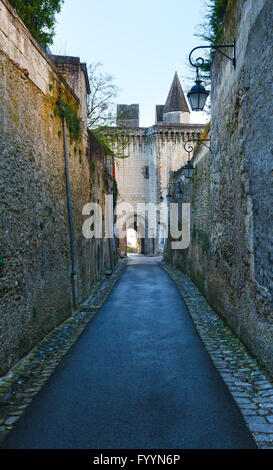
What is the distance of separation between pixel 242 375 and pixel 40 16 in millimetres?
10844

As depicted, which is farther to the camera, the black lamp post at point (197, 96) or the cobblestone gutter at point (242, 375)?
the black lamp post at point (197, 96)

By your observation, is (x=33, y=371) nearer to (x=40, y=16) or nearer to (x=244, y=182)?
(x=244, y=182)

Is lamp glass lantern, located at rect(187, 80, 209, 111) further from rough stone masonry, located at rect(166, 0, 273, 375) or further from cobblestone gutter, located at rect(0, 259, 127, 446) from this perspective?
cobblestone gutter, located at rect(0, 259, 127, 446)

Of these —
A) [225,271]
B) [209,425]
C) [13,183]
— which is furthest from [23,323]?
[225,271]

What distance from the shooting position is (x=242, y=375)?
5008mm

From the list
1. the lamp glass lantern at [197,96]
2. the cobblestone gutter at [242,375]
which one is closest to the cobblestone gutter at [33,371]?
the cobblestone gutter at [242,375]

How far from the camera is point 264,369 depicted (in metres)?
5.02

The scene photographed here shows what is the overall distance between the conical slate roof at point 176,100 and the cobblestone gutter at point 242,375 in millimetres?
35226

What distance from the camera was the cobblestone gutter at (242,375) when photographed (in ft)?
12.2

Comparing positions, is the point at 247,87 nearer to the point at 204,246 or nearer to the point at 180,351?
the point at 180,351

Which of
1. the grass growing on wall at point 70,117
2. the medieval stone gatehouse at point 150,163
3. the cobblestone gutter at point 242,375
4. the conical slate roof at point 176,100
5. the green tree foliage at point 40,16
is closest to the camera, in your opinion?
the cobblestone gutter at point 242,375

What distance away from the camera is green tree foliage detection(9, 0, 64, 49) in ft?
34.3

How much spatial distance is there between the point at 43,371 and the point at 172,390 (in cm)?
180

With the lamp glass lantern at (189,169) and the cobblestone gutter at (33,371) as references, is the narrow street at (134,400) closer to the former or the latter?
the cobblestone gutter at (33,371)
